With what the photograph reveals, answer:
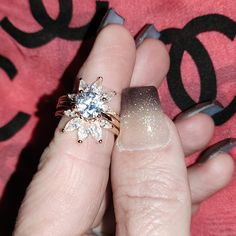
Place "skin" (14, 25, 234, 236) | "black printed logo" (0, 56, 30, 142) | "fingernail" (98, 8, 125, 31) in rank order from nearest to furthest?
"skin" (14, 25, 234, 236) < "fingernail" (98, 8, 125, 31) < "black printed logo" (0, 56, 30, 142)

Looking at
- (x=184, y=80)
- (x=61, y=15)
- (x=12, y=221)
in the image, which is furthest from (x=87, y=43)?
(x=12, y=221)

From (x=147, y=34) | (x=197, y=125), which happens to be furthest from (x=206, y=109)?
(x=147, y=34)

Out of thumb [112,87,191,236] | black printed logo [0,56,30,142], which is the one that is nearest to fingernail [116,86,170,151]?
thumb [112,87,191,236]

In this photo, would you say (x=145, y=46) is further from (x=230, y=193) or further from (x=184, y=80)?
(x=230, y=193)

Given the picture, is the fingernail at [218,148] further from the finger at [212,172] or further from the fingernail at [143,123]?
the fingernail at [143,123]

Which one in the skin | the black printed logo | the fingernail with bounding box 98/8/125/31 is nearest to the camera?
the skin

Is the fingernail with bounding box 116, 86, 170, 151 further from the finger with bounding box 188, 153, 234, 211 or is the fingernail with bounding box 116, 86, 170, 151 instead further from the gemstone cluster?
the finger with bounding box 188, 153, 234, 211

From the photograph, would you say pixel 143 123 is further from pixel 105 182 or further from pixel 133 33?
pixel 133 33
